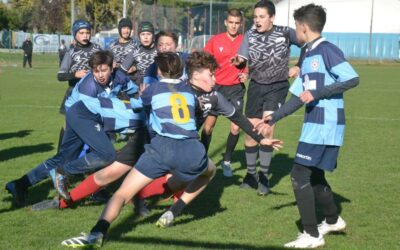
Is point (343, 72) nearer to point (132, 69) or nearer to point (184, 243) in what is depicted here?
point (184, 243)

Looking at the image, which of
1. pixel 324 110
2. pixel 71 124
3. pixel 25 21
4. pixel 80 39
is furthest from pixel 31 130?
pixel 25 21

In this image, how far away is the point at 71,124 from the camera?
20.1 feet

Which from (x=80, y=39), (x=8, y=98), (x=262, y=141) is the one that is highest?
(x=80, y=39)

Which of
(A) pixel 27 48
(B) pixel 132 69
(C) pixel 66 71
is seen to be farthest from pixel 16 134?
(A) pixel 27 48

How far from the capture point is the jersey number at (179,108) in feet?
16.8

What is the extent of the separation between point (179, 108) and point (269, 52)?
107 inches

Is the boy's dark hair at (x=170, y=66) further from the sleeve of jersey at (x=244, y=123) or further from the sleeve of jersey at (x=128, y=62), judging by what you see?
the sleeve of jersey at (x=128, y=62)

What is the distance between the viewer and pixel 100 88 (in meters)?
6.32

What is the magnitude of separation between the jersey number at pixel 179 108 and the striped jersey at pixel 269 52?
8.23 ft

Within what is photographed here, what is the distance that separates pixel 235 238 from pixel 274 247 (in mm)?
399

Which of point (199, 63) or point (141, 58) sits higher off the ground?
point (199, 63)

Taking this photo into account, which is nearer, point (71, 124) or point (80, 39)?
point (71, 124)

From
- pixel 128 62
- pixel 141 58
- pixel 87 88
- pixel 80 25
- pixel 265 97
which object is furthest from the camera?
pixel 141 58

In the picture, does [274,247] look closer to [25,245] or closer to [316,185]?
[316,185]
